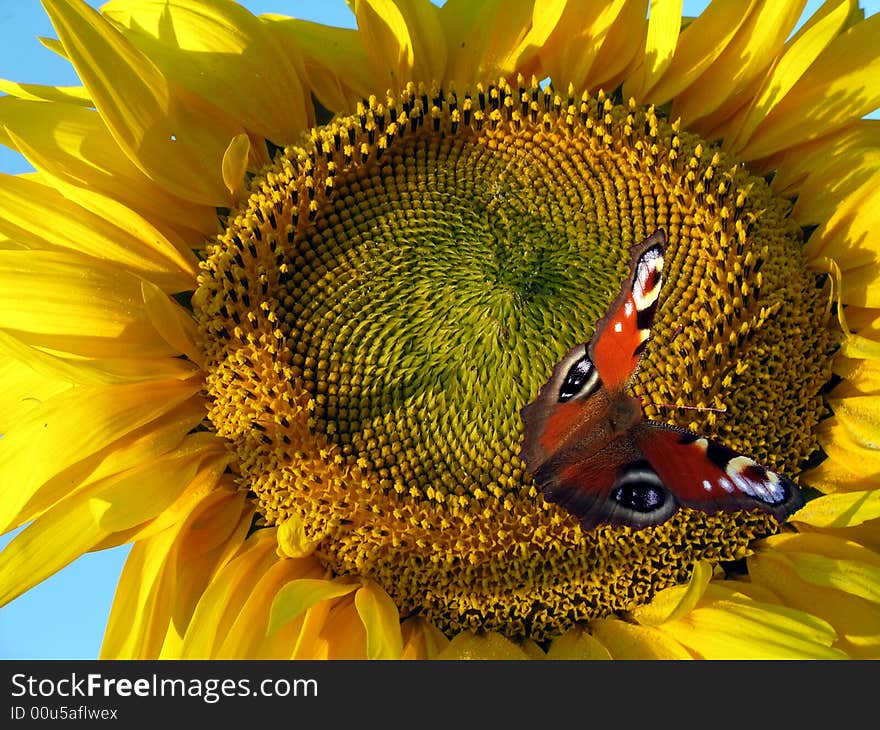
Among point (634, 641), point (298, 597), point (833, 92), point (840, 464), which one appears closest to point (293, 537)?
point (298, 597)

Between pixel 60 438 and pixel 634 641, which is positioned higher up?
pixel 60 438

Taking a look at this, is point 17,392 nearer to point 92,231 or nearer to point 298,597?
point 92,231

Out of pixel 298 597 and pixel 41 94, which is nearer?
pixel 298 597

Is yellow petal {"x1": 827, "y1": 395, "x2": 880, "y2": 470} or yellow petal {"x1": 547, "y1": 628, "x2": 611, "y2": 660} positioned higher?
yellow petal {"x1": 827, "y1": 395, "x2": 880, "y2": 470}

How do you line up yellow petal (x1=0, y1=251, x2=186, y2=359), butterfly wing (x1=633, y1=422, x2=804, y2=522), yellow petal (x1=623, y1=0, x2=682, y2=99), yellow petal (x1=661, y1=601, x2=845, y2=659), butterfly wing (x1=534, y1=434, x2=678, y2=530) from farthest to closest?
yellow petal (x1=623, y1=0, x2=682, y2=99)
yellow petal (x1=0, y1=251, x2=186, y2=359)
yellow petal (x1=661, y1=601, x2=845, y2=659)
butterfly wing (x1=534, y1=434, x2=678, y2=530)
butterfly wing (x1=633, y1=422, x2=804, y2=522)

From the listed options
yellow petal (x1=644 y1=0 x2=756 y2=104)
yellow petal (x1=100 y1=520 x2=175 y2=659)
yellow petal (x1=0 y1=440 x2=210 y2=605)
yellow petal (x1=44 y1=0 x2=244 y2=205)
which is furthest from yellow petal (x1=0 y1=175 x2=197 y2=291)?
yellow petal (x1=644 y1=0 x2=756 y2=104)

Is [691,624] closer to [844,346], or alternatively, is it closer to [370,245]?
[844,346]

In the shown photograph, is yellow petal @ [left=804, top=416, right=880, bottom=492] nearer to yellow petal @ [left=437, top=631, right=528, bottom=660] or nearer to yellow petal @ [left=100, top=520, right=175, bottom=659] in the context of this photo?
yellow petal @ [left=437, top=631, right=528, bottom=660]
